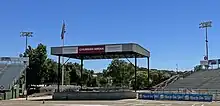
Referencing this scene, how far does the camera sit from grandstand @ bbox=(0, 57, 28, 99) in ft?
229

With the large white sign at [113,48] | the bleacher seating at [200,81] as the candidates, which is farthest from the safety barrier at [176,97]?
the bleacher seating at [200,81]

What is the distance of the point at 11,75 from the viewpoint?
7756 centimetres

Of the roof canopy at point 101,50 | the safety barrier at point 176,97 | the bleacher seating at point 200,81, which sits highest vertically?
the roof canopy at point 101,50

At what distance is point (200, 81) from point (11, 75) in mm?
41831

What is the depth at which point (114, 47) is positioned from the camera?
56.6 meters

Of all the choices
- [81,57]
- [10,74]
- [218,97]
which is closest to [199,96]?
[218,97]

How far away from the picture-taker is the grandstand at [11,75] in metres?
69.9

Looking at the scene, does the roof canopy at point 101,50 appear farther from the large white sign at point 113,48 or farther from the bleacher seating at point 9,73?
the bleacher seating at point 9,73

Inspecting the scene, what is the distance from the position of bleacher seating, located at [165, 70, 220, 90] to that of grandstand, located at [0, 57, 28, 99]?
104 feet

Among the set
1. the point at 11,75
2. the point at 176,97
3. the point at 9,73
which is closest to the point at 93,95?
the point at 176,97

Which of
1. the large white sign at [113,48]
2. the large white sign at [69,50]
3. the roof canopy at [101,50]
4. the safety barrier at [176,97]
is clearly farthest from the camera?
the large white sign at [69,50]

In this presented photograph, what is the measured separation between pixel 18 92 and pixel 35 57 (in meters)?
21.1

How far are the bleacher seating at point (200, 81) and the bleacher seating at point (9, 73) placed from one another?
32.3 metres

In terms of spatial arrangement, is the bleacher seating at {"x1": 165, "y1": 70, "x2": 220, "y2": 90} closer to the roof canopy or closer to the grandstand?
the roof canopy
